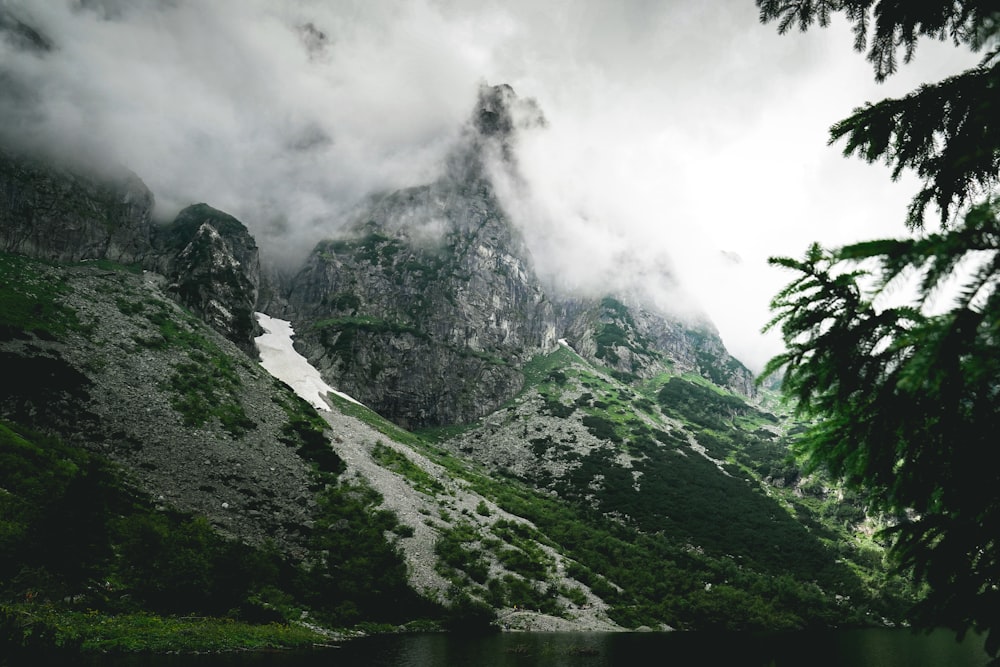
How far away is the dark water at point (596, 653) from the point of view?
987 inches

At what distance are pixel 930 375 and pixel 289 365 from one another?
465ft

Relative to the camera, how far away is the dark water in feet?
82.2

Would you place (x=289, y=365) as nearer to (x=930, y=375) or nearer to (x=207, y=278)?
(x=207, y=278)

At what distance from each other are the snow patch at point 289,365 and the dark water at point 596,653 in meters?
76.1

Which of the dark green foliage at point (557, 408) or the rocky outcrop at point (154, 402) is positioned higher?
the dark green foliage at point (557, 408)

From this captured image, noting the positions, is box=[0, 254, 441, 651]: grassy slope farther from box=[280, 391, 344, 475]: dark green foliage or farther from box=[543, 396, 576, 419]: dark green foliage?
box=[543, 396, 576, 419]: dark green foliage

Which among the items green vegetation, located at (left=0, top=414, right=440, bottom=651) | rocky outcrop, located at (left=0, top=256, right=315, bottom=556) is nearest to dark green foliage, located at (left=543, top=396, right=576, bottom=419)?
rocky outcrop, located at (left=0, top=256, right=315, bottom=556)

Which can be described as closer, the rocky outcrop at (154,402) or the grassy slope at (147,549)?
the grassy slope at (147,549)

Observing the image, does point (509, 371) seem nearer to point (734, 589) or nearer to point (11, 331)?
point (734, 589)

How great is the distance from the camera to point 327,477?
2516 inches

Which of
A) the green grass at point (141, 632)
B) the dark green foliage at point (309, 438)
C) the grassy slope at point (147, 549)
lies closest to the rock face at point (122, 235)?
the grassy slope at point (147, 549)

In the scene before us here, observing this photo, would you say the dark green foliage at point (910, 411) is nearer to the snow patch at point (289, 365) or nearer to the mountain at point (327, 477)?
the mountain at point (327, 477)

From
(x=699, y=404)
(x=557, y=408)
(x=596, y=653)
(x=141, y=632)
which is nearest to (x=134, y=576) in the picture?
(x=141, y=632)

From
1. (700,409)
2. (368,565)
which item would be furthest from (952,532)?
(700,409)
